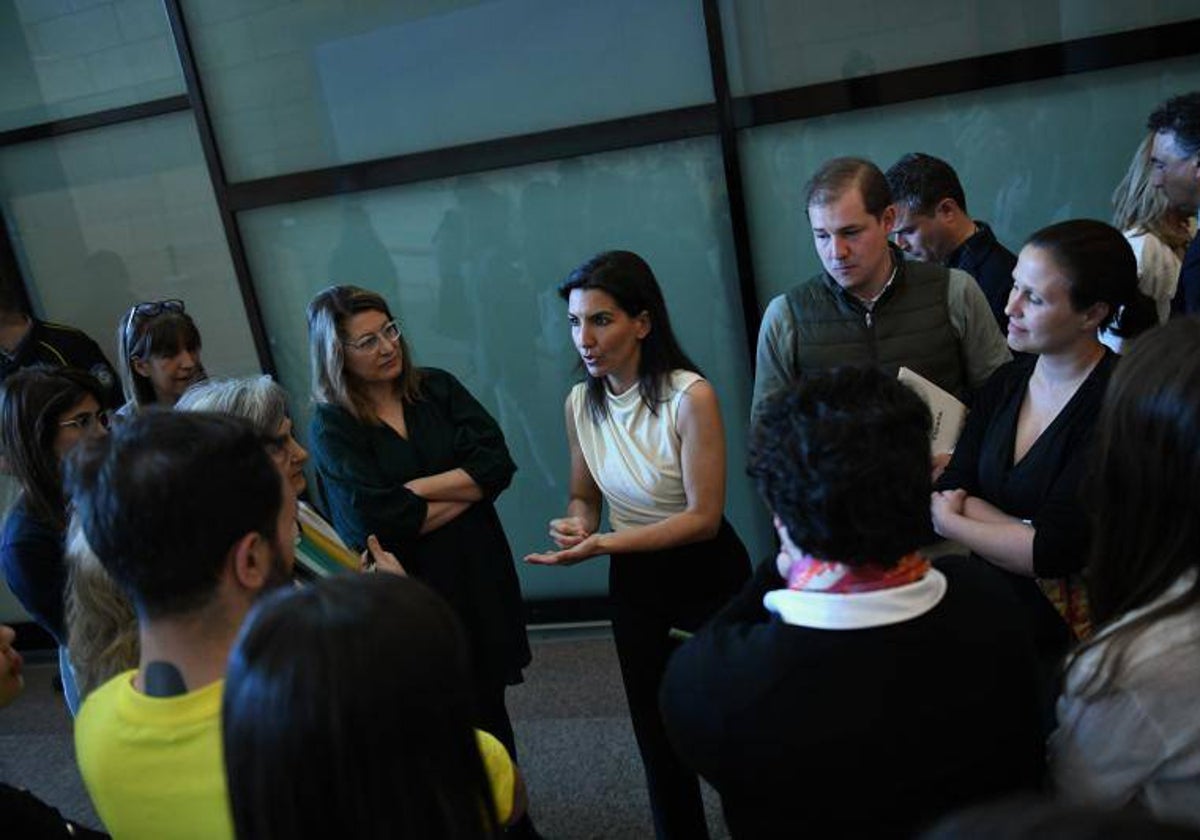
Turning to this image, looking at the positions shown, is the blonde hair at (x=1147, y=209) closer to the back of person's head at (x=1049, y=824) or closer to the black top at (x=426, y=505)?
the black top at (x=426, y=505)

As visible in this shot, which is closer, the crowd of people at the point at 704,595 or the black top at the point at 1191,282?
the crowd of people at the point at 704,595

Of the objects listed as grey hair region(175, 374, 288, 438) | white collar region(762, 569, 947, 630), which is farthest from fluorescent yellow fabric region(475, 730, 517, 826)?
grey hair region(175, 374, 288, 438)

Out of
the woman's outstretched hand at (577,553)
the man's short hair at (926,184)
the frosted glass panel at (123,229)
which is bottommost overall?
the woman's outstretched hand at (577,553)

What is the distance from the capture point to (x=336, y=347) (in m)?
2.05

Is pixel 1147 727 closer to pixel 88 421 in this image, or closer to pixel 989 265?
pixel 989 265

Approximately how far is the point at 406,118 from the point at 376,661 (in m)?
2.84

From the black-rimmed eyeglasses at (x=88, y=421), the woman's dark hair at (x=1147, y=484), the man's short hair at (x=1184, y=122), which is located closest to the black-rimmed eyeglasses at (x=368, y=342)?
the black-rimmed eyeglasses at (x=88, y=421)

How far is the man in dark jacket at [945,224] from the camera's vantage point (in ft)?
8.24

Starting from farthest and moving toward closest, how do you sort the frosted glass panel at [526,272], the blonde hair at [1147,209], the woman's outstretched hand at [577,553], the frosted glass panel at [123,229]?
the frosted glass panel at [123,229], the frosted glass panel at [526,272], the blonde hair at [1147,209], the woman's outstretched hand at [577,553]

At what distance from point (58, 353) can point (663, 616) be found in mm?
2802

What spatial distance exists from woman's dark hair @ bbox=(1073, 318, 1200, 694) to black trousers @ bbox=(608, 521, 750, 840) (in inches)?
37.6

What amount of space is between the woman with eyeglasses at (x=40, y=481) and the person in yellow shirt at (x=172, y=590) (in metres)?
0.89

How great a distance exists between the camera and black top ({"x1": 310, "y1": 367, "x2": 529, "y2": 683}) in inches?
80.0

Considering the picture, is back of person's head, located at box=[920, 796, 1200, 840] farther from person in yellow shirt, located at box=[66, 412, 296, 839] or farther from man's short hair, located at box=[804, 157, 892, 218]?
man's short hair, located at box=[804, 157, 892, 218]
